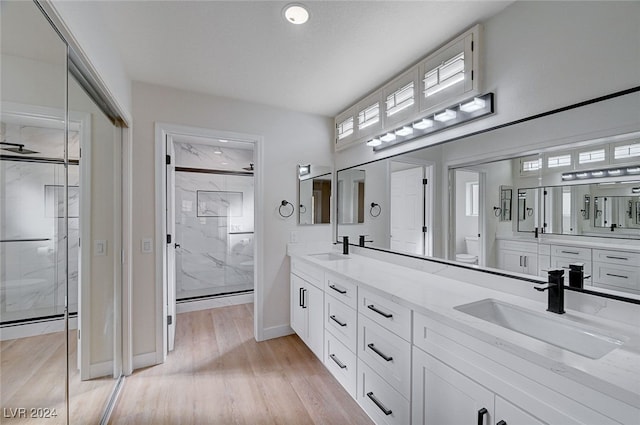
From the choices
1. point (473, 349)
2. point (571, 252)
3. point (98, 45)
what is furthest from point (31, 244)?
point (571, 252)

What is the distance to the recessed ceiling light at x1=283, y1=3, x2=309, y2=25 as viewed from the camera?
1.54 m

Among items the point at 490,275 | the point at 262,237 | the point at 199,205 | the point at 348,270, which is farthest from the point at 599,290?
the point at 199,205

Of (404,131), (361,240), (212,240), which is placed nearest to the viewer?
(404,131)

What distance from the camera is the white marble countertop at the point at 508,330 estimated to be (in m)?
0.79

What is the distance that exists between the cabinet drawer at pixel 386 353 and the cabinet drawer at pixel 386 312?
36 millimetres

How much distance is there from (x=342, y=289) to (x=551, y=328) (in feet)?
3.90

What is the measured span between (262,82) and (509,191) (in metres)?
2.06

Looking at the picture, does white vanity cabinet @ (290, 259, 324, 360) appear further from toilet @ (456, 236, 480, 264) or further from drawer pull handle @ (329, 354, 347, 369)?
toilet @ (456, 236, 480, 264)

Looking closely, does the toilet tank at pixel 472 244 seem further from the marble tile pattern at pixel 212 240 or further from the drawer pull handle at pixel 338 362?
the marble tile pattern at pixel 212 240

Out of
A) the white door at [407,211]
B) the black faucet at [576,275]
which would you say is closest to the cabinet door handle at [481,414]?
the black faucet at [576,275]

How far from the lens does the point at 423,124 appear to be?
2070 millimetres

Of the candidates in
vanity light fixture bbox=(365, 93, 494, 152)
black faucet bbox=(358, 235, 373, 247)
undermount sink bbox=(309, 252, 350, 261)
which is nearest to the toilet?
vanity light fixture bbox=(365, 93, 494, 152)

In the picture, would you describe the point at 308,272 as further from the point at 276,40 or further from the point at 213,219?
the point at 213,219

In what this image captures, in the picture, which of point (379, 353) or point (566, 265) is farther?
point (379, 353)
